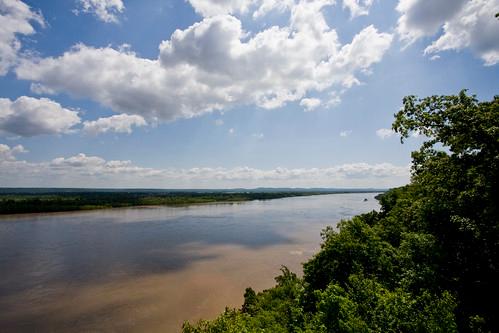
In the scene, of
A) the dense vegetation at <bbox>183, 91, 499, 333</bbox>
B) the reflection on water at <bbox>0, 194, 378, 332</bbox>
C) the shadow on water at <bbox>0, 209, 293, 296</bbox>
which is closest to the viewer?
the dense vegetation at <bbox>183, 91, 499, 333</bbox>

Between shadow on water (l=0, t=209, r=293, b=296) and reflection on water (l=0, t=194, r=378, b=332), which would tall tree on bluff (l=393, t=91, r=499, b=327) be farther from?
shadow on water (l=0, t=209, r=293, b=296)

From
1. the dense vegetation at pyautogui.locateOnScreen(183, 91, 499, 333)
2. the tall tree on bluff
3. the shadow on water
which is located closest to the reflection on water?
the shadow on water

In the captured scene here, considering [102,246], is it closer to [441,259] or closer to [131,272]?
[131,272]

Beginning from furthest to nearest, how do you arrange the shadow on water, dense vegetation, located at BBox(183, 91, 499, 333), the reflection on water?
the shadow on water → the reflection on water → dense vegetation, located at BBox(183, 91, 499, 333)

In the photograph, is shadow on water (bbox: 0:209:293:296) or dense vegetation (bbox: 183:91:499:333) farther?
shadow on water (bbox: 0:209:293:296)

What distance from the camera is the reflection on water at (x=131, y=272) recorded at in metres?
24.1

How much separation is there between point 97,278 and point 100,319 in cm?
1122

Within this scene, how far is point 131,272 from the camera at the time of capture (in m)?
35.3

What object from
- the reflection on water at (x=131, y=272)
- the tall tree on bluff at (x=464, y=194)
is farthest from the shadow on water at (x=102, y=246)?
the tall tree on bluff at (x=464, y=194)

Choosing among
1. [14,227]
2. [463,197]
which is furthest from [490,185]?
[14,227]

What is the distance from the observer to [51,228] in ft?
212

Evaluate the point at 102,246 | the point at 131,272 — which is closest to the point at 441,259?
the point at 131,272

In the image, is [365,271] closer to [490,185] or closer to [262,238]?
[490,185]

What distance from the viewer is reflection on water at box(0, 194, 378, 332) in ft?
79.2
